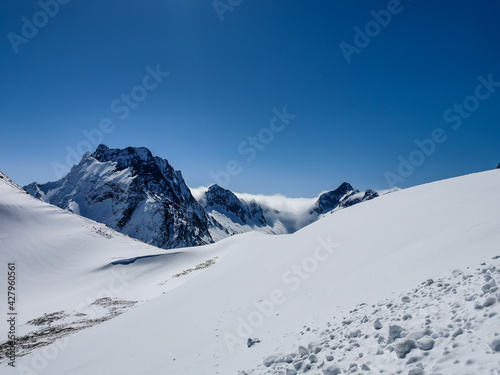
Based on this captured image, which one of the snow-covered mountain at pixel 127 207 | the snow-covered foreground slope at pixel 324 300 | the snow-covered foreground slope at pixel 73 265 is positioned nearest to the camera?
the snow-covered foreground slope at pixel 324 300

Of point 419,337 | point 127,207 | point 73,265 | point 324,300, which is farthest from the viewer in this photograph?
point 127,207

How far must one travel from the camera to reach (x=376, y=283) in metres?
9.09

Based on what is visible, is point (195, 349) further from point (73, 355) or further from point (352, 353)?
point (73, 355)

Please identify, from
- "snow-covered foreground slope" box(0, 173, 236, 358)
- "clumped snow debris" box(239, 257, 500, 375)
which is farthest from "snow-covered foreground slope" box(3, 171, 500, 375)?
"snow-covered foreground slope" box(0, 173, 236, 358)

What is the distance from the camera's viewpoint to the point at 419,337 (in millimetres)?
5371

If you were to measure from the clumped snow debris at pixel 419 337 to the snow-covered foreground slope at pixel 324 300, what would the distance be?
4cm

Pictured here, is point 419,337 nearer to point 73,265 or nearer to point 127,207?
point 73,265

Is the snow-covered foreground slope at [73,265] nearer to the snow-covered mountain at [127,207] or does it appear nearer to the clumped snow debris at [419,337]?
the clumped snow debris at [419,337]

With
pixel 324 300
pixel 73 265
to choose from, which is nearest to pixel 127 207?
pixel 73 265

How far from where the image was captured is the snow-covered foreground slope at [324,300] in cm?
658

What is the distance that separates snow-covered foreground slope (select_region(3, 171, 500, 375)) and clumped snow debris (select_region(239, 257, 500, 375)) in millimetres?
41

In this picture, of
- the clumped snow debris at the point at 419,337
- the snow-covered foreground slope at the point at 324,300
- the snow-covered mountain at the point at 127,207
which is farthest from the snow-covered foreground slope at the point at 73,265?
the snow-covered mountain at the point at 127,207

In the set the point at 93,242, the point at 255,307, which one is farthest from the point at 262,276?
the point at 93,242

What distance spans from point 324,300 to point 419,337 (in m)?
4.69
